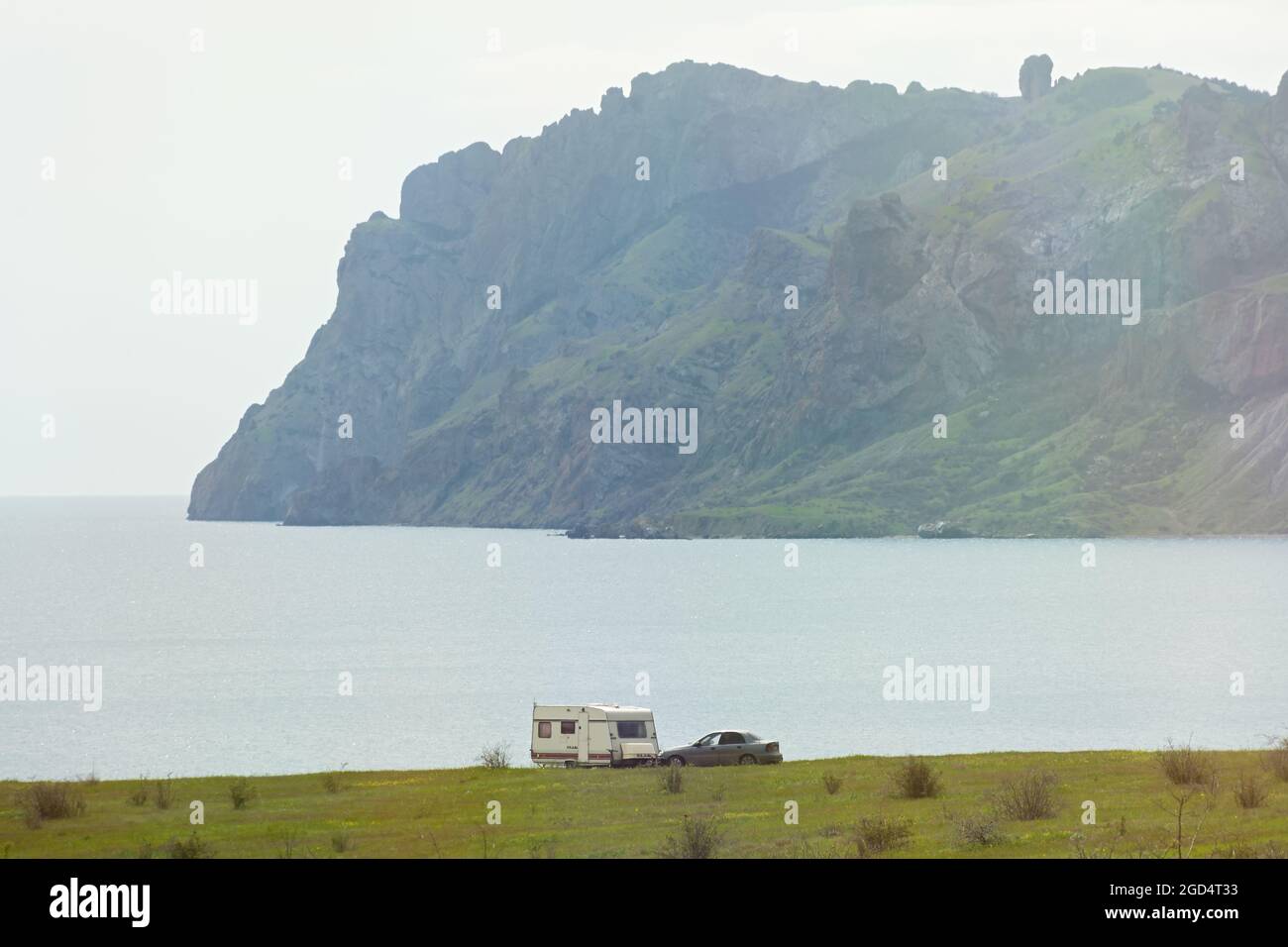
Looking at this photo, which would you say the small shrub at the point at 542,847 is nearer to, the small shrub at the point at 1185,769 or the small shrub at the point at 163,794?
the small shrub at the point at 163,794

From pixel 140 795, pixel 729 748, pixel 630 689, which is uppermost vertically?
pixel 630 689

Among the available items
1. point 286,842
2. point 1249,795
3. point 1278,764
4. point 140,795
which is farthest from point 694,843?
point 140,795

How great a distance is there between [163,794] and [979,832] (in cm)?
2569

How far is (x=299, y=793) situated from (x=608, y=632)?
143m

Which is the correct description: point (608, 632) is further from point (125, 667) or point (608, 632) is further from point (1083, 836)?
point (1083, 836)

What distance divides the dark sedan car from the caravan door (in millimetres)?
2678

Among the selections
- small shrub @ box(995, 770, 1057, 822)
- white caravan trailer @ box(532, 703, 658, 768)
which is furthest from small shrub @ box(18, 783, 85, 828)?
small shrub @ box(995, 770, 1057, 822)

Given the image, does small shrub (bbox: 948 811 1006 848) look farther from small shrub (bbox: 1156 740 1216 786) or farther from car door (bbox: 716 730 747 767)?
car door (bbox: 716 730 747 767)

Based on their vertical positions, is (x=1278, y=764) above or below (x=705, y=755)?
below

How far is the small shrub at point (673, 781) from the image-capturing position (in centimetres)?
4669

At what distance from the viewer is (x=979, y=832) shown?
3412 cm

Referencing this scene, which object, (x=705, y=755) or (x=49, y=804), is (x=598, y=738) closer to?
(x=705, y=755)

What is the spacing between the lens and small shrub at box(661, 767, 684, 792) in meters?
46.7
